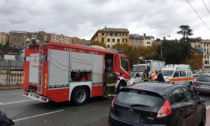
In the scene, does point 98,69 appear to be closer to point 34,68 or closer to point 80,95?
point 80,95

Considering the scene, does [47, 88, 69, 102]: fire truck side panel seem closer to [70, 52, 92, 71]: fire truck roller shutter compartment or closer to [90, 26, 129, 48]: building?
[70, 52, 92, 71]: fire truck roller shutter compartment

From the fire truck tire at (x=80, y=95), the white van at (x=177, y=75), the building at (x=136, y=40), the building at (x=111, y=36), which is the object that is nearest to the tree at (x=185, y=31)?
the building at (x=111, y=36)

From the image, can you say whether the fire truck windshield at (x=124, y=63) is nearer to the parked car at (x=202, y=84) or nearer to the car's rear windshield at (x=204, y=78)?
the parked car at (x=202, y=84)

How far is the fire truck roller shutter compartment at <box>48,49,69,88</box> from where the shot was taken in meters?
6.50

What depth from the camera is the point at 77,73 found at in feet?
24.7

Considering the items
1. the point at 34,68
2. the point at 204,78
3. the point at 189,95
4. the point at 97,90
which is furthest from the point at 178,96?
the point at 204,78

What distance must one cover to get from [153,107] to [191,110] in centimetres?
144

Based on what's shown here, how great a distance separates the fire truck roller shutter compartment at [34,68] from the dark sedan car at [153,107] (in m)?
4.50

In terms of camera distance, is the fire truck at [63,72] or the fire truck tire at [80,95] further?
the fire truck tire at [80,95]

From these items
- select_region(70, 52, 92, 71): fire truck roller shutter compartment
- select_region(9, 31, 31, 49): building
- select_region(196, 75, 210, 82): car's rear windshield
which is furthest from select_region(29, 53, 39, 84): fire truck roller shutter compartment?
select_region(9, 31, 31, 49): building

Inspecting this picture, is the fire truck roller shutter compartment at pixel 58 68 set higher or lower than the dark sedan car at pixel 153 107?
higher

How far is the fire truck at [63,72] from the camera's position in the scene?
6504mm

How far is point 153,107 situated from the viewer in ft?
10.7

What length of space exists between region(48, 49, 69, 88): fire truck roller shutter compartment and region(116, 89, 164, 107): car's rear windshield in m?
3.54
